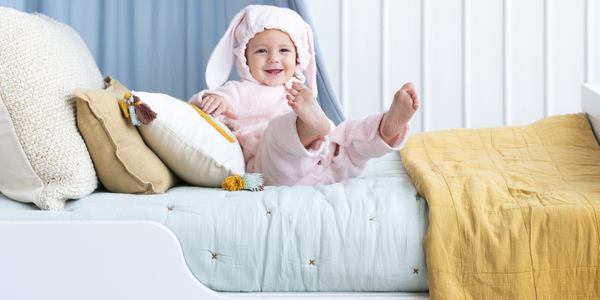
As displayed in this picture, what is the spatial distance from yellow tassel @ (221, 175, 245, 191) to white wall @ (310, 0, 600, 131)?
907mm

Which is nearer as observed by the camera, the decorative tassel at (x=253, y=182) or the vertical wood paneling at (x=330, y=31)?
the decorative tassel at (x=253, y=182)

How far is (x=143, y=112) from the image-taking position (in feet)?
4.89

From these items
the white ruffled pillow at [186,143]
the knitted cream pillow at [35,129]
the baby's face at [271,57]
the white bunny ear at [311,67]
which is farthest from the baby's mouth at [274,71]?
the knitted cream pillow at [35,129]

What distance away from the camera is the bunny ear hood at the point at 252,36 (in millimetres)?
1936

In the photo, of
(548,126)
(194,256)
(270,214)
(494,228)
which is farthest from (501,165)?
(194,256)

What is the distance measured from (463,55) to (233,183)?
108 centimetres

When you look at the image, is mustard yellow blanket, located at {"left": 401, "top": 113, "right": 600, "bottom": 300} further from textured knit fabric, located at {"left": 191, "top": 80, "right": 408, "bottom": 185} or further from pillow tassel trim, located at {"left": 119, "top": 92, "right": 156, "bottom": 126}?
pillow tassel trim, located at {"left": 119, "top": 92, "right": 156, "bottom": 126}

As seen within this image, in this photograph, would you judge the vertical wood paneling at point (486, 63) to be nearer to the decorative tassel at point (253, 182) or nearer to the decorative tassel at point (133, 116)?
the decorative tassel at point (253, 182)

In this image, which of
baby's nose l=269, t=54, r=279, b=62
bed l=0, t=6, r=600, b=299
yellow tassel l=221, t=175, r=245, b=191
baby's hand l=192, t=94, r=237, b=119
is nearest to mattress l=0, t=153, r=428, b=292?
bed l=0, t=6, r=600, b=299

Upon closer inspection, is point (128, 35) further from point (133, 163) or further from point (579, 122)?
point (579, 122)

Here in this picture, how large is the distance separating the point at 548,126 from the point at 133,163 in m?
0.96

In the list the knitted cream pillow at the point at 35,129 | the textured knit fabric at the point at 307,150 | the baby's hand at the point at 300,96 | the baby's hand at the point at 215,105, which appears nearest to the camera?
the knitted cream pillow at the point at 35,129

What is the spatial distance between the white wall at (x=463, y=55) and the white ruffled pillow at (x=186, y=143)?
0.88 metres

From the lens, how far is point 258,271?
4.24 ft
